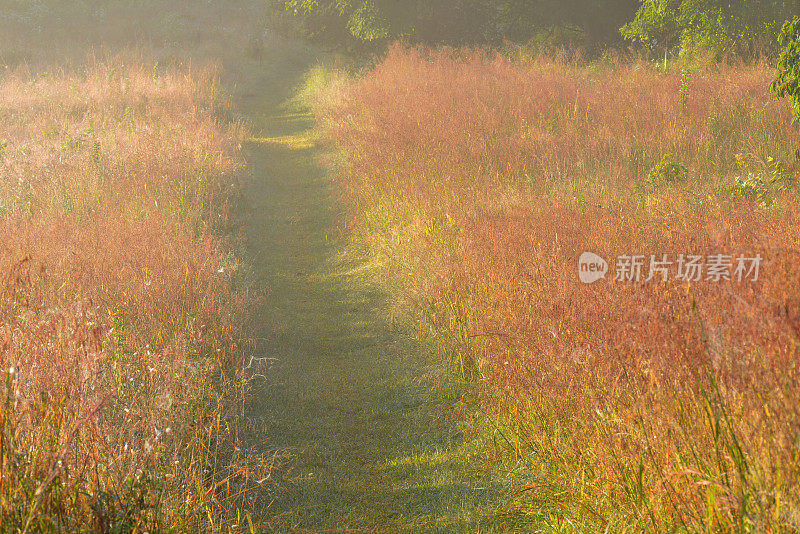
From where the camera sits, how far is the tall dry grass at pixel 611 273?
2.31 metres

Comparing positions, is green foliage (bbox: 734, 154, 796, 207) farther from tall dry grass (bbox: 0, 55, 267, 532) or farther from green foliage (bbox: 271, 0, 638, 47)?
green foliage (bbox: 271, 0, 638, 47)

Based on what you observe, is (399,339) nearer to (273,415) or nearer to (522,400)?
(273,415)

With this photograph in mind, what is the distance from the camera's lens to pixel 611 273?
4.01 meters

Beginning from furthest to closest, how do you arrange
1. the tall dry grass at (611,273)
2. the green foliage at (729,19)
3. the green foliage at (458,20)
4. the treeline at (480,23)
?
the green foliage at (458,20) → the treeline at (480,23) → the green foliage at (729,19) → the tall dry grass at (611,273)

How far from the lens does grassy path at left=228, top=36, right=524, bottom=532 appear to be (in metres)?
3.53

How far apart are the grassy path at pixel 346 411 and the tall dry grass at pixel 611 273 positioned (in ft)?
1.16

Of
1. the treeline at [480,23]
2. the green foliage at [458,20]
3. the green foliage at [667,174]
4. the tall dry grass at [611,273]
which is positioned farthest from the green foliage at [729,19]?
the green foliage at [667,174]

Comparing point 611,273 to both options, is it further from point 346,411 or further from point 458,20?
point 458,20

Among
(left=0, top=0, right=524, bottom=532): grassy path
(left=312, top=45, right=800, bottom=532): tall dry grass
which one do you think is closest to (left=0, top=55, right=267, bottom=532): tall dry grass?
(left=0, top=0, right=524, bottom=532): grassy path

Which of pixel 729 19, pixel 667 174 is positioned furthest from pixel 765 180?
pixel 729 19

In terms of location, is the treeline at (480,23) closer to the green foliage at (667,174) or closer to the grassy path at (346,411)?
the green foliage at (667,174)

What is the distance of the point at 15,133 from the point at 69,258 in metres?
7.62

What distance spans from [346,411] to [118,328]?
1.75 m

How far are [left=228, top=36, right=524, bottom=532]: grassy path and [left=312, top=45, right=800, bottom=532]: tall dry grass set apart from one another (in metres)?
0.35
